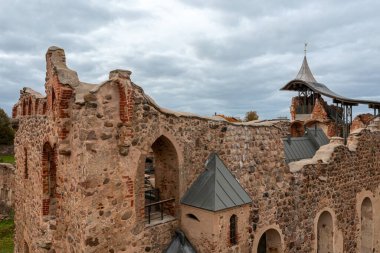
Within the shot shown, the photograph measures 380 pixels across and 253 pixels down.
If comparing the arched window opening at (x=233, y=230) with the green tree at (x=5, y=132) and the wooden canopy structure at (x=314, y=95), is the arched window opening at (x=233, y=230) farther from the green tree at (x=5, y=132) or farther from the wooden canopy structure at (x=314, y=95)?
the green tree at (x=5, y=132)

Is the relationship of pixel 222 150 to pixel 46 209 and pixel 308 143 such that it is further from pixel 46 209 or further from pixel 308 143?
pixel 308 143

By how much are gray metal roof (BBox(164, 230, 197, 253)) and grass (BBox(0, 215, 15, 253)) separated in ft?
Answer: 42.7

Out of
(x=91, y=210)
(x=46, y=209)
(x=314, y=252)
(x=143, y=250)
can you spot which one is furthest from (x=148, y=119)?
(x=314, y=252)

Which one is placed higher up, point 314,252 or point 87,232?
point 87,232

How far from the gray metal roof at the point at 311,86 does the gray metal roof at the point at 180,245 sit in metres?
23.0

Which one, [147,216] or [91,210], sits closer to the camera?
[91,210]

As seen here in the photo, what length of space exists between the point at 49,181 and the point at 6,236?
1382cm

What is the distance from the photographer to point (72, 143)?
24.5ft

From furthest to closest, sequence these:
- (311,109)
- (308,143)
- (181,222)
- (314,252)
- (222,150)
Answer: (311,109) < (308,143) < (314,252) < (222,150) < (181,222)

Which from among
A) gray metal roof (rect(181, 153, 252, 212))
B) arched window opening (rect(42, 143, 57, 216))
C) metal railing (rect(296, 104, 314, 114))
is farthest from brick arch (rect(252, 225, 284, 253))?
metal railing (rect(296, 104, 314, 114))

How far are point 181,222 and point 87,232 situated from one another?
8.43 ft

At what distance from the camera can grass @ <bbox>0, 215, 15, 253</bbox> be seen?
57.7ft

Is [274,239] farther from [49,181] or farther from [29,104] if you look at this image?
[29,104]

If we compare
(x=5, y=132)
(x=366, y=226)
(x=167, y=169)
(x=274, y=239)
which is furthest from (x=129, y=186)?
(x=5, y=132)
